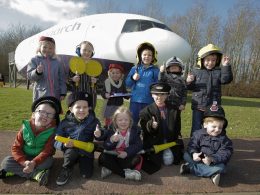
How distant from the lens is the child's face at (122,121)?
4.56 m

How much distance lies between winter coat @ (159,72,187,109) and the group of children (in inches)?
0.7

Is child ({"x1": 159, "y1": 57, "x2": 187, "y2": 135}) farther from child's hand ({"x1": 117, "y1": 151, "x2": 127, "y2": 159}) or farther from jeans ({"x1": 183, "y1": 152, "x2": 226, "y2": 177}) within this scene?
child's hand ({"x1": 117, "y1": 151, "x2": 127, "y2": 159})

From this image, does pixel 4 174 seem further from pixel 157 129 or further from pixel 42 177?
pixel 157 129

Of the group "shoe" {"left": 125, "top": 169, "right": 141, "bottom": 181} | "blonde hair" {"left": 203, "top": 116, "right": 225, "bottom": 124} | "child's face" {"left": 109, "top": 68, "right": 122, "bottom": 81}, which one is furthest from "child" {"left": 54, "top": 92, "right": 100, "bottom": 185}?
"blonde hair" {"left": 203, "top": 116, "right": 225, "bottom": 124}

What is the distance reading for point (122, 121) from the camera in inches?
180

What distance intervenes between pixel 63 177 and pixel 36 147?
24.4 inches

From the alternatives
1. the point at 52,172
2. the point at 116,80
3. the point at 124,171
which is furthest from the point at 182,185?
the point at 116,80

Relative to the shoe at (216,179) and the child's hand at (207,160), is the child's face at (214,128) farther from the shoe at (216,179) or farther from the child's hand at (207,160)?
the shoe at (216,179)

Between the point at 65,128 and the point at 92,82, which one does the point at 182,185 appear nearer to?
the point at 65,128

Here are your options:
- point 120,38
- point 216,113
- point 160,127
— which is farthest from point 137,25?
point 216,113

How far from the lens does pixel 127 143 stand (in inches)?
180

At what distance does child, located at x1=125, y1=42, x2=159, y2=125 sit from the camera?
548cm

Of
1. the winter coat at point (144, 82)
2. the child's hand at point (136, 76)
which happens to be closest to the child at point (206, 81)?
the winter coat at point (144, 82)

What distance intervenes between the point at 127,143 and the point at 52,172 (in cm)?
113
